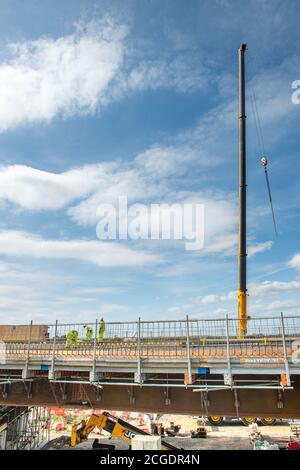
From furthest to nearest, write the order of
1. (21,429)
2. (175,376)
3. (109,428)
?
(21,429), (109,428), (175,376)

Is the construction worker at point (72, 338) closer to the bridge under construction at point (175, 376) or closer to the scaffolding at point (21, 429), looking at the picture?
the bridge under construction at point (175, 376)

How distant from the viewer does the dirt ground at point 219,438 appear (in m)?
26.9

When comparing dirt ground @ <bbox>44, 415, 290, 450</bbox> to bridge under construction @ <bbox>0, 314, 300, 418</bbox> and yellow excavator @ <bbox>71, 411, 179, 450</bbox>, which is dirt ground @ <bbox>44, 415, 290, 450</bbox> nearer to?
yellow excavator @ <bbox>71, 411, 179, 450</bbox>

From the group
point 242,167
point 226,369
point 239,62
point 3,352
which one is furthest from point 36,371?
point 239,62

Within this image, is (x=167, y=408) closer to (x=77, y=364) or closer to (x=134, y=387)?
(x=134, y=387)

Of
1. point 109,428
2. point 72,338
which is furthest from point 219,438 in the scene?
point 72,338

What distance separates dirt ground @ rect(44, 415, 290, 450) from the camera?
1059 inches

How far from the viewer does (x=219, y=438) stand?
29156 mm

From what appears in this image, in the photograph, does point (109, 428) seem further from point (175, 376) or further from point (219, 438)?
point (219, 438)

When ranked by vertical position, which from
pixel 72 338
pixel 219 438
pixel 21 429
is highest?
pixel 72 338

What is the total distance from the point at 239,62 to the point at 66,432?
129 ft

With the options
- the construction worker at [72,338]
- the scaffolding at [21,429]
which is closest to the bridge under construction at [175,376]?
the construction worker at [72,338]

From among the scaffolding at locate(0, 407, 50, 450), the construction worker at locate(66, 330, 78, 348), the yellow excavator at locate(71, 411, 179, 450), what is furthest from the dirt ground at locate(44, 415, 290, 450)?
the construction worker at locate(66, 330, 78, 348)

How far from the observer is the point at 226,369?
1257cm
